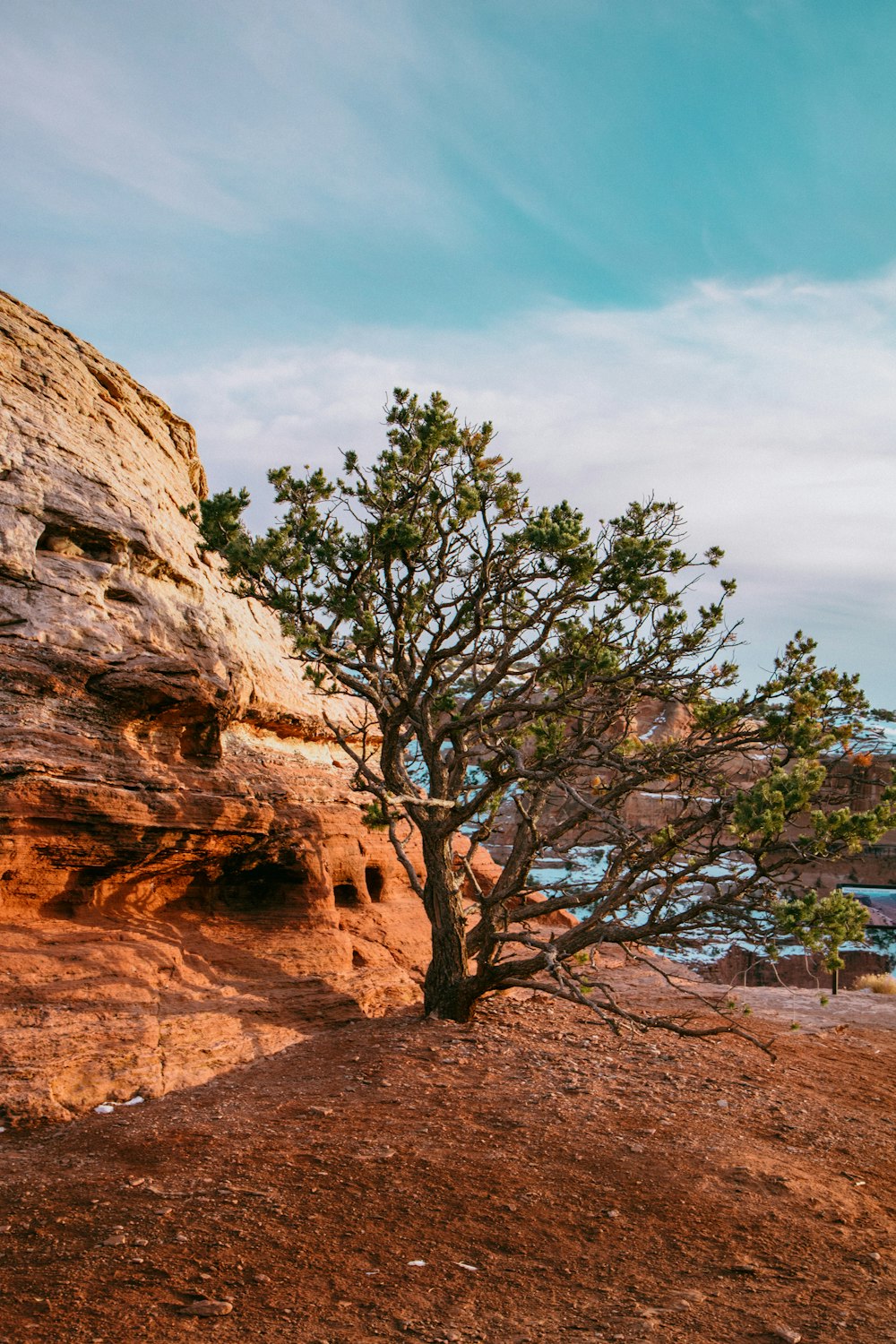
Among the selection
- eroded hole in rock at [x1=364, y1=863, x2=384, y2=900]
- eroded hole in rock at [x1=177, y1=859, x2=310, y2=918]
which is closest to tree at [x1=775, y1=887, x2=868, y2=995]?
eroded hole in rock at [x1=177, y1=859, x2=310, y2=918]

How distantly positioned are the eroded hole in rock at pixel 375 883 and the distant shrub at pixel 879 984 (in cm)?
1055

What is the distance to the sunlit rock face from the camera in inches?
358

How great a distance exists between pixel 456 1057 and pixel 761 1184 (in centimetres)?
344

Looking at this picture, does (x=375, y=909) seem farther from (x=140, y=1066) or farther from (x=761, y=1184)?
(x=761, y=1184)

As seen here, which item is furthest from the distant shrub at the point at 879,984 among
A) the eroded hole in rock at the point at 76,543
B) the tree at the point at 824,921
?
the eroded hole in rock at the point at 76,543

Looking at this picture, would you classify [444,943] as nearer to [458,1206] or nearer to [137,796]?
[137,796]

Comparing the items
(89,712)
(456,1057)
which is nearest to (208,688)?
(89,712)

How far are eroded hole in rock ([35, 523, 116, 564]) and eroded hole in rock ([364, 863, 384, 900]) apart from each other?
657cm

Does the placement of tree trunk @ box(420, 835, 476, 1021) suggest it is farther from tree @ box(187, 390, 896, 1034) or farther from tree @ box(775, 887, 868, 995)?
tree @ box(775, 887, 868, 995)

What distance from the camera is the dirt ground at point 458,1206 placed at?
4.67 m

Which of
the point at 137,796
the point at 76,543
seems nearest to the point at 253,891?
the point at 137,796

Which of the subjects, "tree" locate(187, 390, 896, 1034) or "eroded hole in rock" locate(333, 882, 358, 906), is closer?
"tree" locate(187, 390, 896, 1034)

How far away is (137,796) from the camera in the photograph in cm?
1020

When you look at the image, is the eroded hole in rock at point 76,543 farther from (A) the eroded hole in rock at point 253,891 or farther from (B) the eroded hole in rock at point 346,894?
(B) the eroded hole in rock at point 346,894
